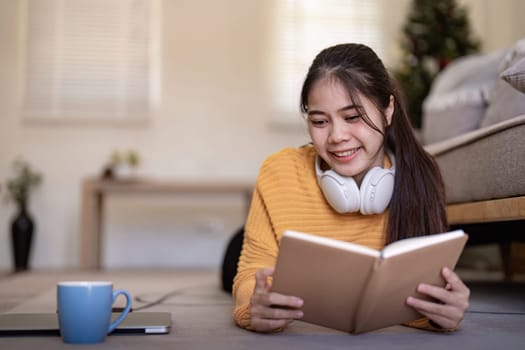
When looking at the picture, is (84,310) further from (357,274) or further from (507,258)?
(507,258)

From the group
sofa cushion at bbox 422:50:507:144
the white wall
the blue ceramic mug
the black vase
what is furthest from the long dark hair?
the black vase

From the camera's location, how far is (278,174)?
1198mm

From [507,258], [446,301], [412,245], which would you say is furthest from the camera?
[507,258]

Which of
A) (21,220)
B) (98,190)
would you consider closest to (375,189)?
(98,190)

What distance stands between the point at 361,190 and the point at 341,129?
4.6 inches

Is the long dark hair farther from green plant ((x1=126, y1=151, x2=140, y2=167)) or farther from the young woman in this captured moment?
green plant ((x1=126, y1=151, x2=140, y2=167))

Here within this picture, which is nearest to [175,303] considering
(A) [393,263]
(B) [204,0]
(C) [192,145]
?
(A) [393,263]

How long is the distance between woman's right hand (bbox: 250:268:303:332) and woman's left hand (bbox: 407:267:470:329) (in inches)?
7.0

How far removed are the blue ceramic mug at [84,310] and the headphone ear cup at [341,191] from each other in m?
0.42

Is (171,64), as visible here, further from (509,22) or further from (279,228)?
(279,228)

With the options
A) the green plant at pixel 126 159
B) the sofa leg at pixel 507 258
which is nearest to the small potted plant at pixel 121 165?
the green plant at pixel 126 159

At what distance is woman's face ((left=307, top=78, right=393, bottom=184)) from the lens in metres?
1.06

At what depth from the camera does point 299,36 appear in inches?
155

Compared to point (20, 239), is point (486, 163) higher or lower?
higher
